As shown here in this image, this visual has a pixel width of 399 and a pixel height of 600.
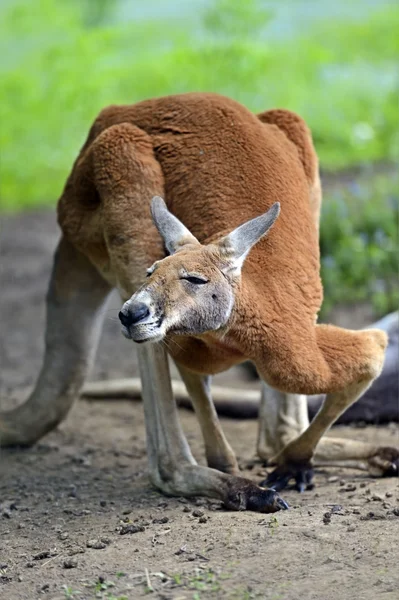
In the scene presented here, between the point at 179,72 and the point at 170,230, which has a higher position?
the point at 170,230

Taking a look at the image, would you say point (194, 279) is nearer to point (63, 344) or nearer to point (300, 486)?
point (300, 486)

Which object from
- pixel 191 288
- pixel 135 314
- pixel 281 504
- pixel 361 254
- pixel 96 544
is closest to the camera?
pixel 135 314

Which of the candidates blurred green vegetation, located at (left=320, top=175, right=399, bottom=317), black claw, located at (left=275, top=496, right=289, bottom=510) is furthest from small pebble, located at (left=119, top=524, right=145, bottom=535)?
blurred green vegetation, located at (left=320, top=175, right=399, bottom=317)

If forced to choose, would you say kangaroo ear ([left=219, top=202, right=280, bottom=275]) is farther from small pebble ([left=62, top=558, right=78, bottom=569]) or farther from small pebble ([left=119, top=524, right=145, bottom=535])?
small pebble ([left=62, top=558, right=78, bottom=569])

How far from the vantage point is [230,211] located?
4695 millimetres

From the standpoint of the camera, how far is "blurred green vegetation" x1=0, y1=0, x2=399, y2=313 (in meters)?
11.8

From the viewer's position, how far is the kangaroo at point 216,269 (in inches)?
165

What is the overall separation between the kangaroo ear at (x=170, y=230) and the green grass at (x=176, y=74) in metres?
7.28

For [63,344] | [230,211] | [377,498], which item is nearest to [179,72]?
[63,344]

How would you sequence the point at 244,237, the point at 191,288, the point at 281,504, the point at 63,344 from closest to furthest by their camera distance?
the point at 191,288
the point at 244,237
the point at 281,504
the point at 63,344

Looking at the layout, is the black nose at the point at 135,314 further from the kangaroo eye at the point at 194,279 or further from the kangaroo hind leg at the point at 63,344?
the kangaroo hind leg at the point at 63,344

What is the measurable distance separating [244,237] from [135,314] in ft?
1.90

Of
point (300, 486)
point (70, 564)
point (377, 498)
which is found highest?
point (70, 564)

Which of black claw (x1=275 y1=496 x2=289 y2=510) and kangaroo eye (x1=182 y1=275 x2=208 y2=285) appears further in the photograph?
black claw (x1=275 y1=496 x2=289 y2=510)
